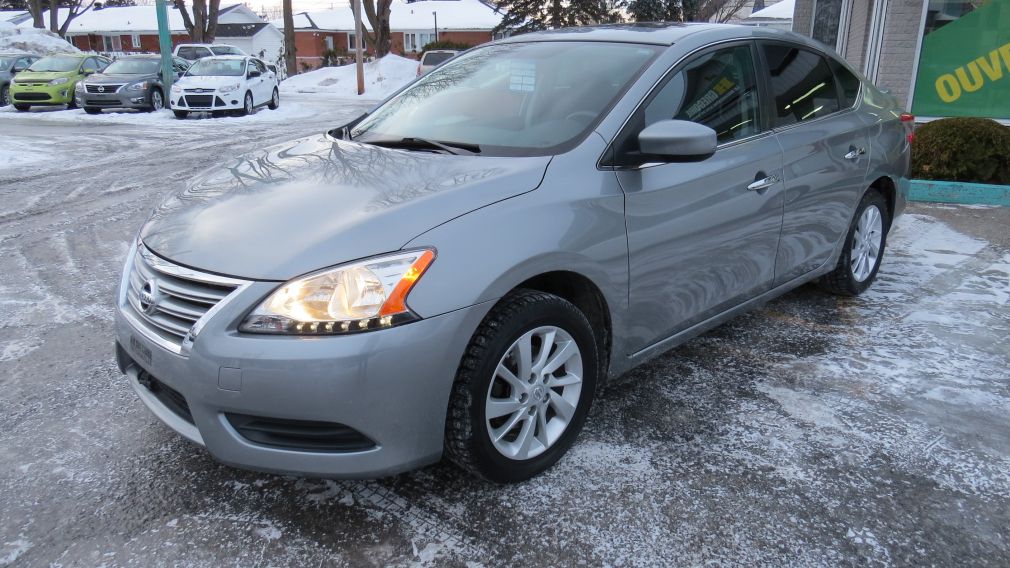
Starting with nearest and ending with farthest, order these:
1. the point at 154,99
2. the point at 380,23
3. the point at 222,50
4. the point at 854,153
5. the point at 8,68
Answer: the point at 854,153, the point at 154,99, the point at 8,68, the point at 222,50, the point at 380,23

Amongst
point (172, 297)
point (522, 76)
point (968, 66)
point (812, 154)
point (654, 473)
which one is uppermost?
point (968, 66)

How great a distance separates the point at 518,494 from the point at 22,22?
63854 mm

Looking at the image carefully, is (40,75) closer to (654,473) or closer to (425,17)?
(654,473)

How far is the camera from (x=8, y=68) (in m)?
20.1

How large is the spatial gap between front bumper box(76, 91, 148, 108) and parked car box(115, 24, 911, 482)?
51.8ft

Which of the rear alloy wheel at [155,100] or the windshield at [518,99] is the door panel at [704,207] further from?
the rear alloy wheel at [155,100]

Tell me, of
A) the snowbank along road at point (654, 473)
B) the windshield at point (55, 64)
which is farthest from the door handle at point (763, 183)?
the windshield at point (55, 64)

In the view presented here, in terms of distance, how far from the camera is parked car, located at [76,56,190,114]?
17.1 meters

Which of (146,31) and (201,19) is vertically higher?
(146,31)

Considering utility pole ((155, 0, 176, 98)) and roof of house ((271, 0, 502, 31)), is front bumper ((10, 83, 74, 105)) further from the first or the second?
roof of house ((271, 0, 502, 31))

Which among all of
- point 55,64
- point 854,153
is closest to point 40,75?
point 55,64

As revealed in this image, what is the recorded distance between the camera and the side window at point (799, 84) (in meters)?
3.83

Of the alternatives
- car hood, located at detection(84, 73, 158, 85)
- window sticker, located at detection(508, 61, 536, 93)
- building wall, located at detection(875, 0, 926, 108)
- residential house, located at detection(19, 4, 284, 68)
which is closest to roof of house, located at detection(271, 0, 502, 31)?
residential house, located at detection(19, 4, 284, 68)

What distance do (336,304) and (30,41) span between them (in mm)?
37382
